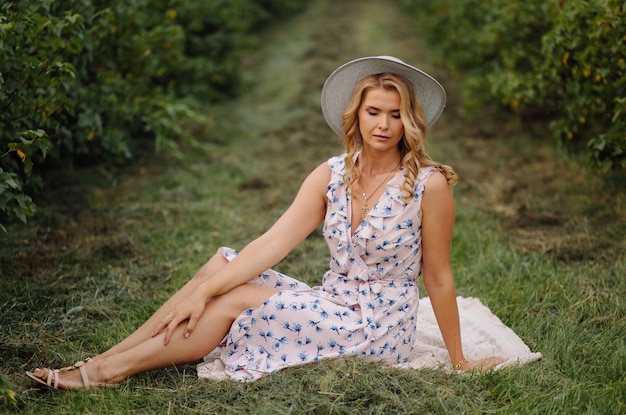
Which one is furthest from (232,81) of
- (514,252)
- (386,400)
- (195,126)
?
(386,400)

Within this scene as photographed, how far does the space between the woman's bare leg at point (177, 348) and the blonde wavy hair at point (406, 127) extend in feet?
2.30

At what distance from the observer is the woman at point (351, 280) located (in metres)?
2.77

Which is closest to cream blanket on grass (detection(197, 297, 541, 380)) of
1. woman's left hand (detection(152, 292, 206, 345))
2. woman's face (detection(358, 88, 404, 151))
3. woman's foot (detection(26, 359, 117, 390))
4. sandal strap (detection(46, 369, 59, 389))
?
woman's left hand (detection(152, 292, 206, 345))

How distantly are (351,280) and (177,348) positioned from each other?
80 centimetres

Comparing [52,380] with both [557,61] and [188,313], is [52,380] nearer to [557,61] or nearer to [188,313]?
[188,313]

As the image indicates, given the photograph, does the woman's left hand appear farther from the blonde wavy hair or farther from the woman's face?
the woman's face

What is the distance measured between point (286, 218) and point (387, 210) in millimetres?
458

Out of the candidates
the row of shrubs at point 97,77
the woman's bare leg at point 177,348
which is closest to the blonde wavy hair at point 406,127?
the woman's bare leg at point 177,348

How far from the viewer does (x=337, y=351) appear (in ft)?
9.14

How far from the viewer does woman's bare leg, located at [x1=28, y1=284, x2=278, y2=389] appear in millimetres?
2734

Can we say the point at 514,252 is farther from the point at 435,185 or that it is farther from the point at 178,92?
the point at 178,92

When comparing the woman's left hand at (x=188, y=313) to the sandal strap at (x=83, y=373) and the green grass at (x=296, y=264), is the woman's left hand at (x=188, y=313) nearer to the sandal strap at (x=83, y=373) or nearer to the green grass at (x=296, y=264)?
the green grass at (x=296, y=264)

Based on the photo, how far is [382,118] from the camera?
2.78m

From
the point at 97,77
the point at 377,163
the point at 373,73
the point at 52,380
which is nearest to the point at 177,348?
the point at 52,380
